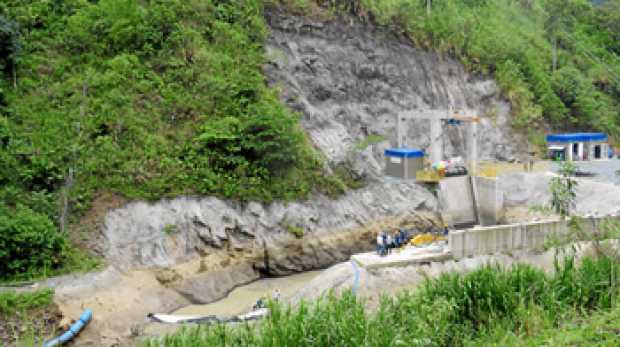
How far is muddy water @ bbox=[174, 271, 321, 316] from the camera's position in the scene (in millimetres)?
16469

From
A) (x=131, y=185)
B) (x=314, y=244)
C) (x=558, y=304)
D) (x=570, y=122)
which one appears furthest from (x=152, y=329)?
(x=570, y=122)

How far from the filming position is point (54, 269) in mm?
15508

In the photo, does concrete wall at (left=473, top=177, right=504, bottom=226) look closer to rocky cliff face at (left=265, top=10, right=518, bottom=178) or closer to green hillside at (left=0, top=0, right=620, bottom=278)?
rocky cliff face at (left=265, top=10, right=518, bottom=178)

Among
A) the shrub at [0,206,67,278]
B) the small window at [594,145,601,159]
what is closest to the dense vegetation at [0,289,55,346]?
the shrub at [0,206,67,278]

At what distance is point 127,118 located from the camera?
20953 mm

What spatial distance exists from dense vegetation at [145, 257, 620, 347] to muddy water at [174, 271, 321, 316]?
8.13 m

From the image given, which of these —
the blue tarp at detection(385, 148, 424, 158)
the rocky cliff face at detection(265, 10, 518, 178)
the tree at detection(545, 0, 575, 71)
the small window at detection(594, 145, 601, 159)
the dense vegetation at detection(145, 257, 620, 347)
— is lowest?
the dense vegetation at detection(145, 257, 620, 347)

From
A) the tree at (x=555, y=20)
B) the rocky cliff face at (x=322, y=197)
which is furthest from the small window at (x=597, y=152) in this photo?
the tree at (x=555, y=20)

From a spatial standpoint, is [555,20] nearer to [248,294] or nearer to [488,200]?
[488,200]

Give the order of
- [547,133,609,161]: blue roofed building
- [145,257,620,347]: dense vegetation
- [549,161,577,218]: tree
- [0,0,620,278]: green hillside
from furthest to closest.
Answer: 1. [547,133,609,161]: blue roofed building
2. [0,0,620,278]: green hillside
3. [549,161,577,218]: tree
4. [145,257,620,347]: dense vegetation

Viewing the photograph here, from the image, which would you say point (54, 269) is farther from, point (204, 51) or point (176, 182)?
point (204, 51)

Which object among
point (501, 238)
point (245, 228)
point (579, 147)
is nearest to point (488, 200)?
point (501, 238)

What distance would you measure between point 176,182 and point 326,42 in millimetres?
15182

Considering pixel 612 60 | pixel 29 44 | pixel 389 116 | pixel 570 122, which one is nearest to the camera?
pixel 29 44
